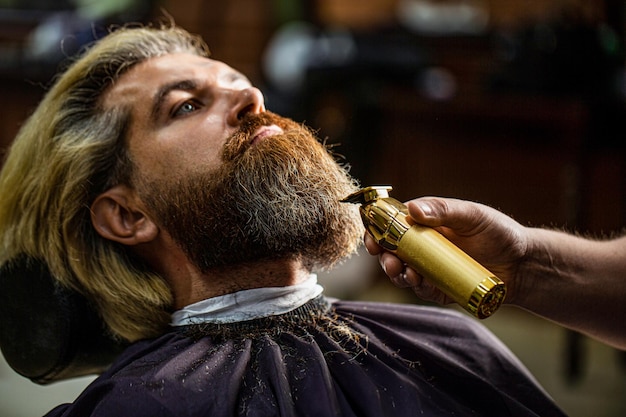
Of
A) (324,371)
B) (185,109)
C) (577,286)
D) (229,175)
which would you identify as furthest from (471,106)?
(324,371)

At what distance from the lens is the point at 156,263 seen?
164cm

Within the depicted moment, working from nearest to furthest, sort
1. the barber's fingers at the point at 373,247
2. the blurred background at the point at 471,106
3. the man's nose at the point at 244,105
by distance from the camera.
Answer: the barber's fingers at the point at 373,247 < the man's nose at the point at 244,105 < the blurred background at the point at 471,106

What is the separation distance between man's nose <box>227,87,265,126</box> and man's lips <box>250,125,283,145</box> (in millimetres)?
69

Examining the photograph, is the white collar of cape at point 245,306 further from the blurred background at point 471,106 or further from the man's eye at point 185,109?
the blurred background at point 471,106

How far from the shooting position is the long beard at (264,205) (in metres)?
1.43

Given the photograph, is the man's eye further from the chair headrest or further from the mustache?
the chair headrest

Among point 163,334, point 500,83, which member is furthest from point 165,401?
point 500,83

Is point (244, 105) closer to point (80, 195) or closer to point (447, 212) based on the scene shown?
point (80, 195)

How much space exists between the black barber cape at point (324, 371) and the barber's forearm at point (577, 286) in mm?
175

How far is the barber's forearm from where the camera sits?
151cm

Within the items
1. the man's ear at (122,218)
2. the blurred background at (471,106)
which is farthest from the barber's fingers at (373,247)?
the blurred background at (471,106)

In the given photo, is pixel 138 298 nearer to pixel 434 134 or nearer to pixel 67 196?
pixel 67 196

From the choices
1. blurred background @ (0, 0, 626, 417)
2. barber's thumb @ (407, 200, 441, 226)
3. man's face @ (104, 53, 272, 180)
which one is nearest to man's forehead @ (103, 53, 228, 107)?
man's face @ (104, 53, 272, 180)

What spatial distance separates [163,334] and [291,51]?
316cm
